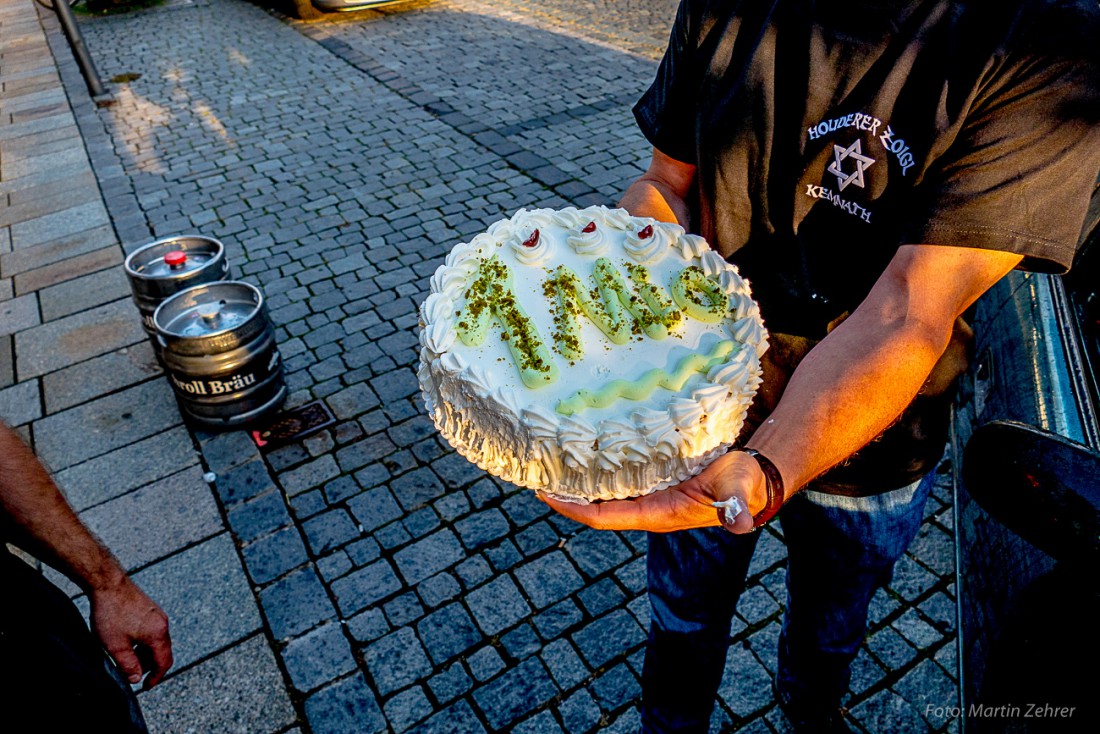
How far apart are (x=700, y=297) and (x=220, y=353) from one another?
10.7 feet

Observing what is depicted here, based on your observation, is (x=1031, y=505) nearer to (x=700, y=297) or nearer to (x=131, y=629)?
(x=700, y=297)

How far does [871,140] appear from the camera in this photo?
5.98 ft

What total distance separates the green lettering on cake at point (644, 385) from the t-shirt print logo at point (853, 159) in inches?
21.2

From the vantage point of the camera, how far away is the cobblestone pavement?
3234 millimetres

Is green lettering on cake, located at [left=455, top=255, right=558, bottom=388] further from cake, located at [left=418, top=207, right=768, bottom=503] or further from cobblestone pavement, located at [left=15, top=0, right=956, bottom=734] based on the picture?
cobblestone pavement, located at [left=15, top=0, right=956, bottom=734]

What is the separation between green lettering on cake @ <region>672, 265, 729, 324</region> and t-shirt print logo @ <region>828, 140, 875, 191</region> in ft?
1.48

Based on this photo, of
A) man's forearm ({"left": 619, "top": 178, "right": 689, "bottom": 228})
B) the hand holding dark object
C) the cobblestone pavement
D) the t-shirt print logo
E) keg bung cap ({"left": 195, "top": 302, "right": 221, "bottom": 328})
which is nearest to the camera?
the t-shirt print logo

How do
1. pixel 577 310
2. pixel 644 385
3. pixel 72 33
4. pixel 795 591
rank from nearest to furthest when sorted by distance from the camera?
pixel 644 385, pixel 577 310, pixel 795 591, pixel 72 33

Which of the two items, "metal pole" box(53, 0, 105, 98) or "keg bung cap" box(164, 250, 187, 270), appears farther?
"metal pole" box(53, 0, 105, 98)

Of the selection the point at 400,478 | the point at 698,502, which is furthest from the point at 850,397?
the point at 400,478

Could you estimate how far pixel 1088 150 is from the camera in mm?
1607

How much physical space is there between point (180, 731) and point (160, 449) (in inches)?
79.5

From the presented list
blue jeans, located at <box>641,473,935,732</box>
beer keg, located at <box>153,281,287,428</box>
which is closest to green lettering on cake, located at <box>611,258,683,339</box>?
blue jeans, located at <box>641,473,935,732</box>

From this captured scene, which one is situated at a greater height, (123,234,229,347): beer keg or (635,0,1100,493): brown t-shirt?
(635,0,1100,493): brown t-shirt
